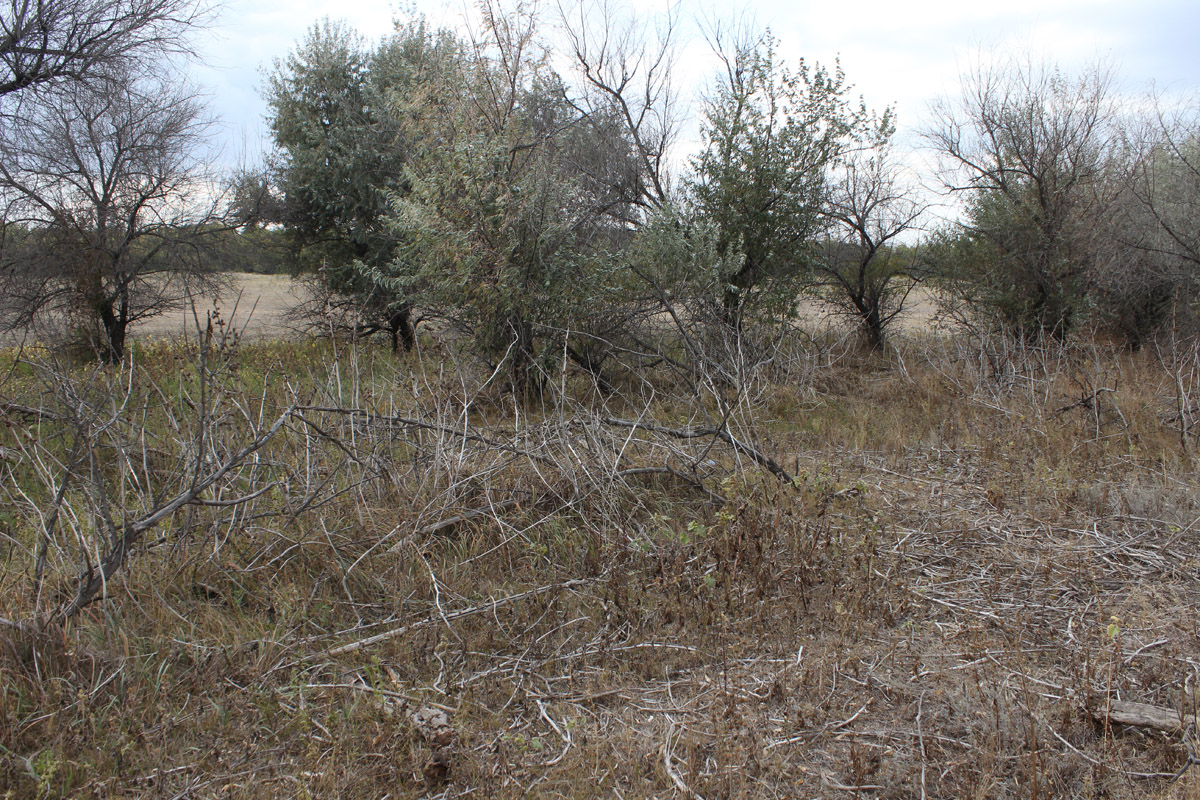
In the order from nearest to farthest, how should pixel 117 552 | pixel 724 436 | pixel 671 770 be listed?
1. pixel 671 770
2. pixel 117 552
3. pixel 724 436

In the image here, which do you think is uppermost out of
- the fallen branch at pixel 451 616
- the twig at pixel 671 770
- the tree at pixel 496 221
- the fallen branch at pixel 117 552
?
the tree at pixel 496 221

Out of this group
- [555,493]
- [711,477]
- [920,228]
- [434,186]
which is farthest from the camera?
[920,228]

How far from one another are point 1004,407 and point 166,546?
21.4ft

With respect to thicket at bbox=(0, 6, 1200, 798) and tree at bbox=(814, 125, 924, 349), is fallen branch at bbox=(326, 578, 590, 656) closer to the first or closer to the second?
thicket at bbox=(0, 6, 1200, 798)

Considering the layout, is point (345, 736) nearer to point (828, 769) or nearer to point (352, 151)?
point (828, 769)

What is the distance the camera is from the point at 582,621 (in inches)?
134

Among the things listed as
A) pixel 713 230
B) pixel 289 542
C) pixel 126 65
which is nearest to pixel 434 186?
pixel 713 230

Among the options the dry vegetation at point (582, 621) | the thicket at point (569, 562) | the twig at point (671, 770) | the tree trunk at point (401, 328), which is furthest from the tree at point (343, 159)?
the twig at point (671, 770)

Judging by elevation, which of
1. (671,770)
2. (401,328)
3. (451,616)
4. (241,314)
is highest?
(241,314)

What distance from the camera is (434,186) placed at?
724 cm

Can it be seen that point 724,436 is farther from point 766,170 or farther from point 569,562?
point 766,170

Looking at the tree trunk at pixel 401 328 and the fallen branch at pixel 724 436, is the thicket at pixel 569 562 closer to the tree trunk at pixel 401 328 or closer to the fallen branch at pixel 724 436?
the fallen branch at pixel 724 436

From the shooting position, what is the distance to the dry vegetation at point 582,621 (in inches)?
97.7

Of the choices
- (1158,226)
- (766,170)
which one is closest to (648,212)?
(766,170)
